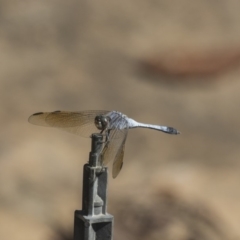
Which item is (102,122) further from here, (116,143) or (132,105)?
(132,105)

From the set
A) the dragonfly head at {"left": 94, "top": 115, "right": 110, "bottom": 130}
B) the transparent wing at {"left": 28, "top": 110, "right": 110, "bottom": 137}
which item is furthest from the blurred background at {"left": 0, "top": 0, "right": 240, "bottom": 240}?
the dragonfly head at {"left": 94, "top": 115, "right": 110, "bottom": 130}

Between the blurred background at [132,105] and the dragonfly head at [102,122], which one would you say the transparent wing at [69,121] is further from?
the blurred background at [132,105]

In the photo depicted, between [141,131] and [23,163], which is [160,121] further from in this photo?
[23,163]

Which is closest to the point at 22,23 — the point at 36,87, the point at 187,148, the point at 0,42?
the point at 0,42

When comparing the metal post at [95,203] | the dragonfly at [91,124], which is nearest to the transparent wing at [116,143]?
the dragonfly at [91,124]

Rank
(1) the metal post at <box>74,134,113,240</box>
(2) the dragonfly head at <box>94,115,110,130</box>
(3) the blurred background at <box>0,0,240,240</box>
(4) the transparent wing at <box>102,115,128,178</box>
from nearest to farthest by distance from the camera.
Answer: (1) the metal post at <box>74,134,113,240</box> < (2) the dragonfly head at <box>94,115,110,130</box> < (4) the transparent wing at <box>102,115,128,178</box> < (3) the blurred background at <box>0,0,240,240</box>

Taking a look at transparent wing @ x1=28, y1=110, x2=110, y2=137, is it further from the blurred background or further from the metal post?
the blurred background
